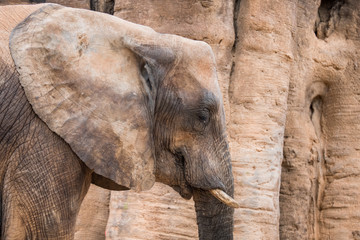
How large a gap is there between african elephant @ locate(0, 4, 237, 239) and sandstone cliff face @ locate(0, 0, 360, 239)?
1349mm

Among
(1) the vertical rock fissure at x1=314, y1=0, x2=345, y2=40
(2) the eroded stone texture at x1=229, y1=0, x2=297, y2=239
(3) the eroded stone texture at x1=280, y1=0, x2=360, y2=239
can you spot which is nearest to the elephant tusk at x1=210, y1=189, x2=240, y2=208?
(2) the eroded stone texture at x1=229, y1=0, x2=297, y2=239

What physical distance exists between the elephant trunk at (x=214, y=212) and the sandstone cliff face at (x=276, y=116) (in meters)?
1.22

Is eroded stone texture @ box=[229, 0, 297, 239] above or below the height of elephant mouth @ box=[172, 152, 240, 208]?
above

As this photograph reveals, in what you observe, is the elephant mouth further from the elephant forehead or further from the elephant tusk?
the elephant forehead

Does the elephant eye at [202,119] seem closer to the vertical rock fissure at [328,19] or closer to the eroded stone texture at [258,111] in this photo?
the eroded stone texture at [258,111]

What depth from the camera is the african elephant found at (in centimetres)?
294

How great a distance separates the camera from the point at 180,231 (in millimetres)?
4648

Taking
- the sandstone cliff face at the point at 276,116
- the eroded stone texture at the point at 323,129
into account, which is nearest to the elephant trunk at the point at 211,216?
the sandstone cliff face at the point at 276,116

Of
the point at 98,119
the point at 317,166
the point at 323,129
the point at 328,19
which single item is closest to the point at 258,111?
the point at 317,166

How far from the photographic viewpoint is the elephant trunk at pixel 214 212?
337 centimetres

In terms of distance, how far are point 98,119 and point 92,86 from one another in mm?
132

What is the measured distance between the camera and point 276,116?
16.5 ft

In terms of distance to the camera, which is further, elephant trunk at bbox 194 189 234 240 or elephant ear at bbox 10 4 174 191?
elephant trunk at bbox 194 189 234 240

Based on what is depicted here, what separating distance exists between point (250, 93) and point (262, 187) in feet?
1.97
